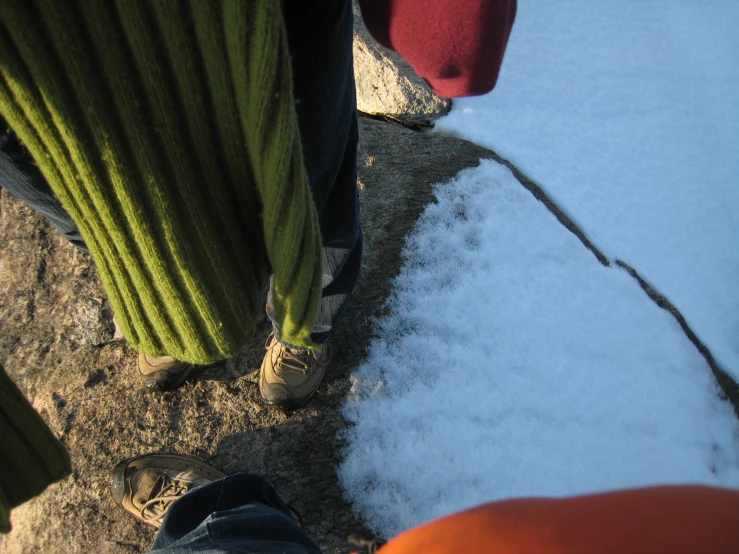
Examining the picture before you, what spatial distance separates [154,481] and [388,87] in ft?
7.11

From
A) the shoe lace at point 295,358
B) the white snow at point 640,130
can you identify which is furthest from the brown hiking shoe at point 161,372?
the white snow at point 640,130

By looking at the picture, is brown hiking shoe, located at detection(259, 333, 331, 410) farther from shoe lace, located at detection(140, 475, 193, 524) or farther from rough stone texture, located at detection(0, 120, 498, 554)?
shoe lace, located at detection(140, 475, 193, 524)

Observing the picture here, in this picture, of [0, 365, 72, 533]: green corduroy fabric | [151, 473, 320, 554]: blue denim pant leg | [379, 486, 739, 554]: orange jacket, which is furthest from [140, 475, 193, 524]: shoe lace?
[379, 486, 739, 554]: orange jacket

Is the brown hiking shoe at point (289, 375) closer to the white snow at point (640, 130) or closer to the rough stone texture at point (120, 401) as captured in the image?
the rough stone texture at point (120, 401)

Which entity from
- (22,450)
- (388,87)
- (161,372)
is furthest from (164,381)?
(388,87)

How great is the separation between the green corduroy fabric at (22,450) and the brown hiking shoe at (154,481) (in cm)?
75

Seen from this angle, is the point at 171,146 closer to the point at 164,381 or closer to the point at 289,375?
the point at 289,375

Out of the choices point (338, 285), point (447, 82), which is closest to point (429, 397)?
point (338, 285)

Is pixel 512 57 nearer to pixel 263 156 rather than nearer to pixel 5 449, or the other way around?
pixel 263 156

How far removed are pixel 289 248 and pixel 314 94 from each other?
1.10 ft

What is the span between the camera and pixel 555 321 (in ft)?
6.33

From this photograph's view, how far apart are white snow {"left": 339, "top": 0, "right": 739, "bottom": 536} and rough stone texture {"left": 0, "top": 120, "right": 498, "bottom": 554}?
0.09 m

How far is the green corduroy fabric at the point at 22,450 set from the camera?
763 mm

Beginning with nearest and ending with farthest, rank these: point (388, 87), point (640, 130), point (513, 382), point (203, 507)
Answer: point (203, 507)
point (513, 382)
point (388, 87)
point (640, 130)
